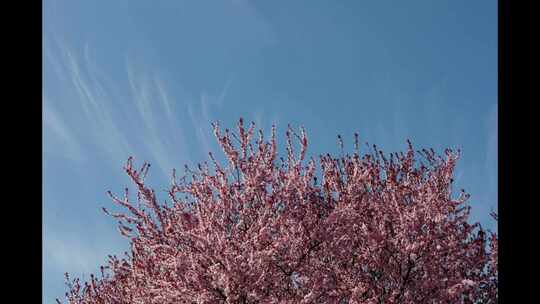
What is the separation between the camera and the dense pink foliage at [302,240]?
11.7 metres

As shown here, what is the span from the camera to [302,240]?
41.0 ft

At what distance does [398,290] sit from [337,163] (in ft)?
14.1

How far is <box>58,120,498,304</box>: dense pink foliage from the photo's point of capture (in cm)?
1168
